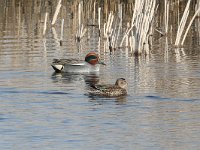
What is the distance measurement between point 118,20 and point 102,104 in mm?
14321

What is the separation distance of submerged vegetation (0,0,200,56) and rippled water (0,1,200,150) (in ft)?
2.13

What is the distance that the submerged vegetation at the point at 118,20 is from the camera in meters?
20.7

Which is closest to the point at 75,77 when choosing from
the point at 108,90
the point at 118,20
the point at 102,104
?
the point at 108,90

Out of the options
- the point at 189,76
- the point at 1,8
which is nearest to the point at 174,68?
the point at 189,76

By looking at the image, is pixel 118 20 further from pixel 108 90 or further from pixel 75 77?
pixel 108 90

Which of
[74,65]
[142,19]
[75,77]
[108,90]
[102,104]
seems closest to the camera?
[102,104]

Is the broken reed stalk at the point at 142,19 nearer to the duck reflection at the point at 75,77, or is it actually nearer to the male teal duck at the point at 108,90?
the duck reflection at the point at 75,77

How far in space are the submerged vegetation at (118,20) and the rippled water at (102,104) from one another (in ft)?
2.13

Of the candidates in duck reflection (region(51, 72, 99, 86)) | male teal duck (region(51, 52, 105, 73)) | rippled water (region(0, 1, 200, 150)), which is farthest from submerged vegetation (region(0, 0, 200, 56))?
duck reflection (region(51, 72, 99, 86))

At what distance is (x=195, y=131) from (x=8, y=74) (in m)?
7.10

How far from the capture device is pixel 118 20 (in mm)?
28500

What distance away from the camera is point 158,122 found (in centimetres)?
1270

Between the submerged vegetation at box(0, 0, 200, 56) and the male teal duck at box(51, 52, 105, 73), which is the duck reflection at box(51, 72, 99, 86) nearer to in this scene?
the male teal duck at box(51, 52, 105, 73)

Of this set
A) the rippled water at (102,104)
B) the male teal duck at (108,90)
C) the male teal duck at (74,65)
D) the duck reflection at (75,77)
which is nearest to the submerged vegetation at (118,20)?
the rippled water at (102,104)
